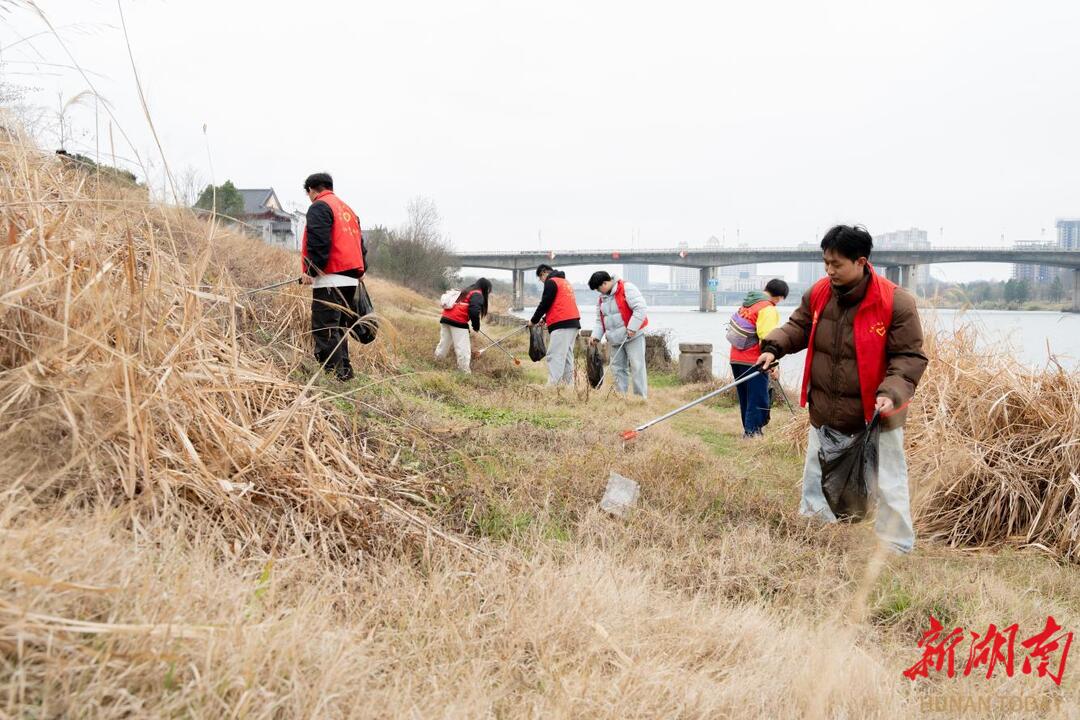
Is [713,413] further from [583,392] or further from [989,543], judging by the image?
[989,543]

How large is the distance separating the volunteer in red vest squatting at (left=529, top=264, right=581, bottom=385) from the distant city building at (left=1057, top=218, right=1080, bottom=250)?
16997 millimetres

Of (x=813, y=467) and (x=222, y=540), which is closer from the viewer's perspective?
(x=222, y=540)

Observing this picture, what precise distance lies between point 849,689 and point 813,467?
2.16 m

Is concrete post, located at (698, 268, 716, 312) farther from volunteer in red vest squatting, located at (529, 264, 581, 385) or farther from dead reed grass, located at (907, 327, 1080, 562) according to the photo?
dead reed grass, located at (907, 327, 1080, 562)

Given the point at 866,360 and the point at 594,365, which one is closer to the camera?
the point at 866,360

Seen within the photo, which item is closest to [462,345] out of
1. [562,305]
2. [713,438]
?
[562,305]

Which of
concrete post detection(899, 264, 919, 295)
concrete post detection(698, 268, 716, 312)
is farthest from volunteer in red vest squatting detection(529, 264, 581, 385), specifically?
concrete post detection(698, 268, 716, 312)

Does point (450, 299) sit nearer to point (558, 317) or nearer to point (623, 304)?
point (558, 317)

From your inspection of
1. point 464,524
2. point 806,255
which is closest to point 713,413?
point 464,524

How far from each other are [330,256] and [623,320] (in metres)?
4.03

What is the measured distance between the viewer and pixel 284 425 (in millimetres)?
2799

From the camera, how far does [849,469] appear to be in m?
3.88

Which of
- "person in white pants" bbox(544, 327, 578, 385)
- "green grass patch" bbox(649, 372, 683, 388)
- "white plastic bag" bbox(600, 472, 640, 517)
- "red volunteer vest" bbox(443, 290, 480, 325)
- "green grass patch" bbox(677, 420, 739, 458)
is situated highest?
"red volunteer vest" bbox(443, 290, 480, 325)

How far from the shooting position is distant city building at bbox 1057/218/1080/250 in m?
19.8
